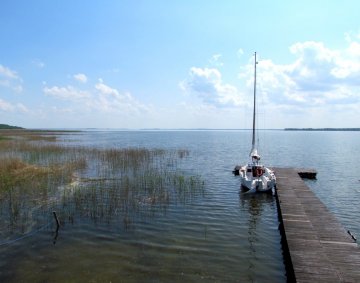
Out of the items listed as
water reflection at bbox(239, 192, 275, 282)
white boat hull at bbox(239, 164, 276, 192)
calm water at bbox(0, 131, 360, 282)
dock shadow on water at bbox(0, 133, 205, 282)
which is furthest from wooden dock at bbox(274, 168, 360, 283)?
white boat hull at bbox(239, 164, 276, 192)

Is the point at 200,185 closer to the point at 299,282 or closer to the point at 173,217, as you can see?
the point at 173,217

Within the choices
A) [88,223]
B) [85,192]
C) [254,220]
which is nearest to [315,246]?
[254,220]

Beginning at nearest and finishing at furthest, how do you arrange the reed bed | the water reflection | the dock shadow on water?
the dock shadow on water < the water reflection < the reed bed

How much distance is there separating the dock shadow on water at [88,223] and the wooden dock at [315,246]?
3215mm

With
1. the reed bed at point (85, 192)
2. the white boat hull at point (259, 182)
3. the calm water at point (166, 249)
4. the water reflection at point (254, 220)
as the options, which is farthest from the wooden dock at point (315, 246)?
the reed bed at point (85, 192)

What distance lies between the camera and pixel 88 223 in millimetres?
13273

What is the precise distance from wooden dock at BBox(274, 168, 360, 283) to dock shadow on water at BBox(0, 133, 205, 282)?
3.22 metres

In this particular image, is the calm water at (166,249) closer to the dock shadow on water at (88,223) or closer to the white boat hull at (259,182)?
the dock shadow on water at (88,223)

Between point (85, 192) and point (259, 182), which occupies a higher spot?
point (259, 182)

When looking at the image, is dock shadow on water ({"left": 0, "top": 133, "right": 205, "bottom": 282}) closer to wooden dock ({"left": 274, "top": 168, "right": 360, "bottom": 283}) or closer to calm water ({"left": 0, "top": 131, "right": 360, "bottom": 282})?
calm water ({"left": 0, "top": 131, "right": 360, "bottom": 282})

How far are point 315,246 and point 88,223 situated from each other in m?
8.46

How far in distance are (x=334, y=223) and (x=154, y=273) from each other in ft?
24.1

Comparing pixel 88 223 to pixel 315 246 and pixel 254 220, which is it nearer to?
pixel 254 220

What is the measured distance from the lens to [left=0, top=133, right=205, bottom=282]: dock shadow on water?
31.2 ft
